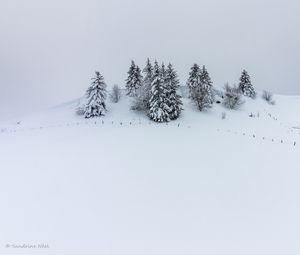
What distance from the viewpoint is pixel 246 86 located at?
57031 millimetres

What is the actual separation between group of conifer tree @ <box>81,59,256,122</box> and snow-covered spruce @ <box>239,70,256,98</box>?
12357 millimetres

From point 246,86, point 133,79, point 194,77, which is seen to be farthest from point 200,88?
point 246,86

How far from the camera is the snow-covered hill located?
9609 millimetres

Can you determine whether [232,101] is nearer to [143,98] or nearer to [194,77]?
[194,77]

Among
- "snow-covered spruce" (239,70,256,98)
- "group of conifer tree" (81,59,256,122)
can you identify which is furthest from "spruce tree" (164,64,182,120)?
"snow-covered spruce" (239,70,256,98)

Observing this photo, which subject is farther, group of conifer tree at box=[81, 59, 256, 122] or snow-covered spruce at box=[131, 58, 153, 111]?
snow-covered spruce at box=[131, 58, 153, 111]

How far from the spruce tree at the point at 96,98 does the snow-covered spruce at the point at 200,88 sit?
15.4m

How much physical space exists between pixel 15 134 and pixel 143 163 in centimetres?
1992

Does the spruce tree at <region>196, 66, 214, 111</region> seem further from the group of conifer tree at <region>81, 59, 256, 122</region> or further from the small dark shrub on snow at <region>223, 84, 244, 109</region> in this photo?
the small dark shrub on snow at <region>223, 84, 244, 109</region>

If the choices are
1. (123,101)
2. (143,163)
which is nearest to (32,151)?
(143,163)

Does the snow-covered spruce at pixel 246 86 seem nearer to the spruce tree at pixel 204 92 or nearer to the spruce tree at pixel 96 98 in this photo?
the spruce tree at pixel 204 92

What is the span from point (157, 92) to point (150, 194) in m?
25.9

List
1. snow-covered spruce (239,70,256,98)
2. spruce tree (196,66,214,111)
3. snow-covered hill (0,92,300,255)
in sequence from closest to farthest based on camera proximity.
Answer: snow-covered hill (0,92,300,255) < spruce tree (196,66,214,111) < snow-covered spruce (239,70,256,98)

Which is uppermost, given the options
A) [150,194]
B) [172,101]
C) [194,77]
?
[194,77]
